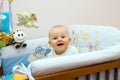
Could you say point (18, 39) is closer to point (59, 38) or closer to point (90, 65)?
point (59, 38)

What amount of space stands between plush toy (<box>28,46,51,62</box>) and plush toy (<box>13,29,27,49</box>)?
0.09 m

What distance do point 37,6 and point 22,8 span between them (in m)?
0.14

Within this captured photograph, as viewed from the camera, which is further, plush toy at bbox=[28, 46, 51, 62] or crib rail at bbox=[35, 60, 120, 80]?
plush toy at bbox=[28, 46, 51, 62]

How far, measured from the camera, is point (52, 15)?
2.00 m

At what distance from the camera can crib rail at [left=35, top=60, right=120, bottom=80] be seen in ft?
3.10

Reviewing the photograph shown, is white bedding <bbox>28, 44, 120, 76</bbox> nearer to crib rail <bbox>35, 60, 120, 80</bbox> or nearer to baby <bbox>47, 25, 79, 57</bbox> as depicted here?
crib rail <bbox>35, 60, 120, 80</bbox>

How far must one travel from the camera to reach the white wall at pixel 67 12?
1889 mm

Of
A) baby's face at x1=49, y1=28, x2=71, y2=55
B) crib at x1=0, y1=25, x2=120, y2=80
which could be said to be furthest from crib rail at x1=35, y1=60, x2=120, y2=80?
baby's face at x1=49, y1=28, x2=71, y2=55

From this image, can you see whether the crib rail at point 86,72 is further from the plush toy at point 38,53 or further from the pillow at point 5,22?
the pillow at point 5,22

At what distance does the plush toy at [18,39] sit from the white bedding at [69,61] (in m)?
0.66

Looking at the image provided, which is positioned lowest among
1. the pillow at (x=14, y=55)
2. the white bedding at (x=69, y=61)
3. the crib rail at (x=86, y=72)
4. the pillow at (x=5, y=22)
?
the pillow at (x=14, y=55)

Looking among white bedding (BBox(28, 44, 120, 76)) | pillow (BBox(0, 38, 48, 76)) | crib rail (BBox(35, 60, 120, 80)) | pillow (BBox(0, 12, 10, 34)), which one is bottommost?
pillow (BBox(0, 38, 48, 76))

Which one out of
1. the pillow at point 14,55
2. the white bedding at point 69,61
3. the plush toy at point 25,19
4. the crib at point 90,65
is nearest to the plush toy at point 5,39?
the pillow at point 14,55

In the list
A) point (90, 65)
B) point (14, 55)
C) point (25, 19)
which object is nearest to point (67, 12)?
point (25, 19)
